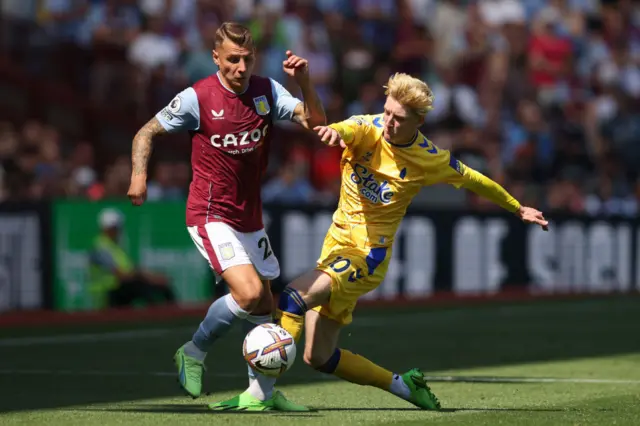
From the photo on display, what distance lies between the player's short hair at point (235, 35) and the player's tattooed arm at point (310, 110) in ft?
1.61

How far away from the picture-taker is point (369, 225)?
848cm

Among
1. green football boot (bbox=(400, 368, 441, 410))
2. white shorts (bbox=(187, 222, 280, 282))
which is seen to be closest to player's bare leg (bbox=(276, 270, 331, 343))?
white shorts (bbox=(187, 222, 280, 282))

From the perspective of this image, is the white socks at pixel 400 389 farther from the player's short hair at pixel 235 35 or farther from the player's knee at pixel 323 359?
the player's short hair at pixel 235 35

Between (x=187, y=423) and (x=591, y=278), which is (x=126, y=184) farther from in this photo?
(x=187, y=423)

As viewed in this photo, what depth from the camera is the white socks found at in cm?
841

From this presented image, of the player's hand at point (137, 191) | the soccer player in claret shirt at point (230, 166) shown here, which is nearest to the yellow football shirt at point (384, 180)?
the soccer player in claret shirt at point (230, 166)

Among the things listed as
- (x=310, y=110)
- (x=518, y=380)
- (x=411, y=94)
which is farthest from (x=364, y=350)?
(x=411, y=94)

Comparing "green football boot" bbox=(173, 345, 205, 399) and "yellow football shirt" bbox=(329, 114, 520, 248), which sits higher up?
"yellow football shirt" bbox=(329, 114, 520, 248)

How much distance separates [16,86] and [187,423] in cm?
1129

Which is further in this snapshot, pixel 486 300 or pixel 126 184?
pixel 486 300

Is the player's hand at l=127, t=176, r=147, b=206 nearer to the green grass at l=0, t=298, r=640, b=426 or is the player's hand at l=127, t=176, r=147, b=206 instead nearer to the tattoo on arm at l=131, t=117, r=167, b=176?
the tattoo on arm at l=131, t=117, r=167, b=176

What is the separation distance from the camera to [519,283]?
69.5ft

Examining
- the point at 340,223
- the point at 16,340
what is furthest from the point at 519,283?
the point at 340,223

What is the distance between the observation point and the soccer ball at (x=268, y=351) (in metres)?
7.88
